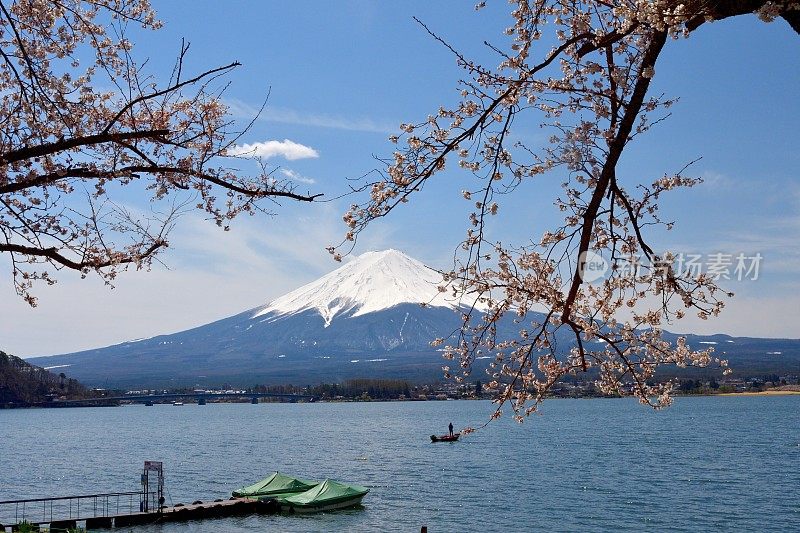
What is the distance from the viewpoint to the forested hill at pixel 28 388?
153 meters

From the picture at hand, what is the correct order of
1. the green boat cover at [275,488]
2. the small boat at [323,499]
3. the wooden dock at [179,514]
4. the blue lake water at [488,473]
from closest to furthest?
1. the wooden dock at [179,514]
2. the blue lake water at [488,473]
3. the small boat at [323,499]
4. the green boat cover at [275,488]

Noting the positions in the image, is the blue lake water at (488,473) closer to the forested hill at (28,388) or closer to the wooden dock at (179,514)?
the wooden dock at (179,514)

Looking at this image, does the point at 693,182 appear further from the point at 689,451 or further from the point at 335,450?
the point at 335,450

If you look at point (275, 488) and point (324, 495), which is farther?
point (275, 488)

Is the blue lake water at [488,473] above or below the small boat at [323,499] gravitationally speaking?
below

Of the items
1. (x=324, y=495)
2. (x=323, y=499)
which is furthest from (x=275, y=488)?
(x=323, y=499)

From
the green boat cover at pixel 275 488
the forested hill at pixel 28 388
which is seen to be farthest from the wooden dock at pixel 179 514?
the forested hill at pixel 28 388

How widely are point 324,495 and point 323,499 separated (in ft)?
1.05

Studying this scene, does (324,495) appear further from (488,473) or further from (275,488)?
(488,473)

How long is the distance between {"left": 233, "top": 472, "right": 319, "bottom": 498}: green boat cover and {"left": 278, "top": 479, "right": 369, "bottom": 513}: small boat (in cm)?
125

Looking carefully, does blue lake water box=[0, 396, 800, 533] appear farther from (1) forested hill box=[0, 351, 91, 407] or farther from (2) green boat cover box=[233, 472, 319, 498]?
(1) forested hill box=[0, 351, 91, 407]

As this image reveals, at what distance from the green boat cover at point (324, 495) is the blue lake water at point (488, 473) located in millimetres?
646

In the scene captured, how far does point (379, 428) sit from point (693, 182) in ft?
300

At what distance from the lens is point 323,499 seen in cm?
3058
